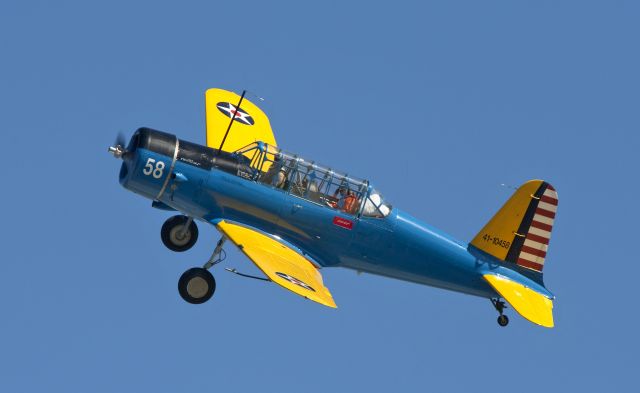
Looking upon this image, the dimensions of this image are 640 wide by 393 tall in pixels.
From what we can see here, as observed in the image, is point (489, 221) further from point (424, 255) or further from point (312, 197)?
point (312, 197)

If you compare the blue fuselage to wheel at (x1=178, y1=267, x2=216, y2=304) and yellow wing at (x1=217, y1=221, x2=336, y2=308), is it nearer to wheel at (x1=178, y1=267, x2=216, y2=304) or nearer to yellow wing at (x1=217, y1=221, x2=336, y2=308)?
yellow wing at (x1=217, y1=221, x2=336, y2=308)

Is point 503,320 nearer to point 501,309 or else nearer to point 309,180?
point 501,309

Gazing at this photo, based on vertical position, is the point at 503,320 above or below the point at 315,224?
above

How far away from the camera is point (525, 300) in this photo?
23.4 m

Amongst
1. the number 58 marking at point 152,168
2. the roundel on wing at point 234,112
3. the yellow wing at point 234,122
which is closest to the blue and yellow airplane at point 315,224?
the number 58 marking at point 152,168

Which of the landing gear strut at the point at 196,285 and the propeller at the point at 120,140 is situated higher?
the propeller at the point at 120,140

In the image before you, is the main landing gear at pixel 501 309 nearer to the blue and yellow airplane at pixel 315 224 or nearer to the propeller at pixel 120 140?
the blue and yellow airplane at pixel 315 224

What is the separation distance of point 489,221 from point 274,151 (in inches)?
167

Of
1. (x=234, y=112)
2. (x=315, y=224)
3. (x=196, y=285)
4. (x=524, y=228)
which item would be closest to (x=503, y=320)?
(x=524, y=228)

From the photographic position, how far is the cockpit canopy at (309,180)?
75.8ft

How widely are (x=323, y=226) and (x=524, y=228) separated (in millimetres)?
3765

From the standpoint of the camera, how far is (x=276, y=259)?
22.1 meters

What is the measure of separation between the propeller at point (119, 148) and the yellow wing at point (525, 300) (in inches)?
273

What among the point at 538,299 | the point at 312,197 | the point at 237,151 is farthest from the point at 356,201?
the point at 538,299
